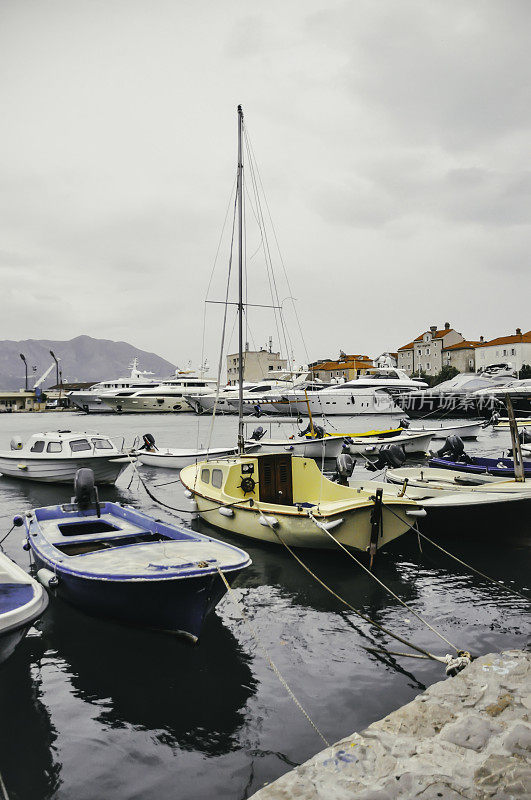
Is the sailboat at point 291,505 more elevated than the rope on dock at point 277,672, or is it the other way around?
the sailboat at point 291,505

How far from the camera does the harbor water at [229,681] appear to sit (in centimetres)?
578

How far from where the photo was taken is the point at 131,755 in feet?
19.6

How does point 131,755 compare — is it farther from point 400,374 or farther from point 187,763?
point 400,374

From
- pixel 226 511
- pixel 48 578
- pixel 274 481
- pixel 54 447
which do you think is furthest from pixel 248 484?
pixel 54 447

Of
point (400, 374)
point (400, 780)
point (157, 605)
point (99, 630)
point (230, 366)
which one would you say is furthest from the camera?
point (230, 366)

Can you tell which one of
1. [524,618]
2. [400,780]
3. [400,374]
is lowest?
[524,618]

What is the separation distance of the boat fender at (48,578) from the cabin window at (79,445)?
1519 cm

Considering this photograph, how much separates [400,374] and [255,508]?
84.1 metres

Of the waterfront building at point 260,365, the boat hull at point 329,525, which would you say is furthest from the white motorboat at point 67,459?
the waterfront building at point 260,365

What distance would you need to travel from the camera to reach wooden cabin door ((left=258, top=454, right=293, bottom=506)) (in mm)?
14086

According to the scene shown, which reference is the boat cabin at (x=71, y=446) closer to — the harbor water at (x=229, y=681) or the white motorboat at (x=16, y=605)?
the harbor water at (x=229, y=681)

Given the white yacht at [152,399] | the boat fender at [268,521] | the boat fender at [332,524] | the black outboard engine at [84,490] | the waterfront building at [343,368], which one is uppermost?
the waterfront building at [343,368]

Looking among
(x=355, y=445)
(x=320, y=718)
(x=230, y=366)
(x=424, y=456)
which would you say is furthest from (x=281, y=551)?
(x=230, y=366)

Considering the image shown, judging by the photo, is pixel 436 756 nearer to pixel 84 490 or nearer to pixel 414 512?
pixel 414 512
